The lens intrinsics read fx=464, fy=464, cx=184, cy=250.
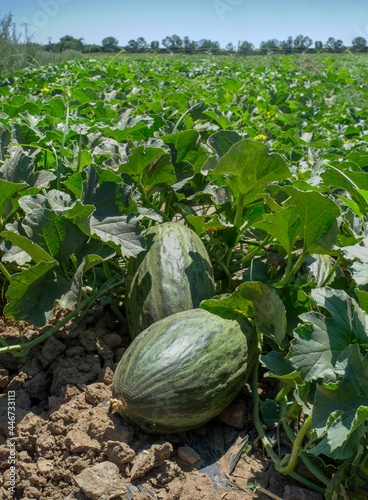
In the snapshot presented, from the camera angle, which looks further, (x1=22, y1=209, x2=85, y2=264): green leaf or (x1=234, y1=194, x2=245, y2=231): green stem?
(x1=234, y1=194, x2=245, y2=231): green stem

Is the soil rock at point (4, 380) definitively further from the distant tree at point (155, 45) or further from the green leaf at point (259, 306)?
the distant tree at point (155, 45)

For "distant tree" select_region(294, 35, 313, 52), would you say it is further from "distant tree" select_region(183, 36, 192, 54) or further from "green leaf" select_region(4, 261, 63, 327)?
"green leaf" select_region(4, 261, 63, 327)

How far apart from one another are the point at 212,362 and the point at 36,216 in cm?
87

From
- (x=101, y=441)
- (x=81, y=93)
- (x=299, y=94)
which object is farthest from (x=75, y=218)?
(x=299, y=94)

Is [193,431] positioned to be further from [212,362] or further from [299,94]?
[299,94]

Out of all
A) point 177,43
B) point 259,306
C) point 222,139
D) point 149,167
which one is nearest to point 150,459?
point 259,306

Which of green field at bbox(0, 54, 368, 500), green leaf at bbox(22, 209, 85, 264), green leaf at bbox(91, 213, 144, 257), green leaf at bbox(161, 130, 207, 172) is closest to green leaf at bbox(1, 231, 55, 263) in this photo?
green field at bbox(0, 54, 368, 500)

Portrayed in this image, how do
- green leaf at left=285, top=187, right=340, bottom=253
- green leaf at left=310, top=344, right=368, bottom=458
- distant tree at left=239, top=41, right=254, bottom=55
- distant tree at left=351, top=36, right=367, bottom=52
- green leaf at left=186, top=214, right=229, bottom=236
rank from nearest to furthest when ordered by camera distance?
green leaf at left=310, top=344, right=368, bottom=458, green leaf at left=285, top=187, right=340, bottom=253, green leaf at left=186, top=214, right=229, bottom=236, distant tree at left=239, top=41, right=254, bottom=55, distant tree at left=351, top=36, right=367, bottom=52

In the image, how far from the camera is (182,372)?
160 cm

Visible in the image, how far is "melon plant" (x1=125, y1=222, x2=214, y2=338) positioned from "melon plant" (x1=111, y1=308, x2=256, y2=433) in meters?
0.13

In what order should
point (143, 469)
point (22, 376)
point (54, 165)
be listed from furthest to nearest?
point (54, 165) < point (22, 376) < point (143, 469)

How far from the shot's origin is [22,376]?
1.91 meters

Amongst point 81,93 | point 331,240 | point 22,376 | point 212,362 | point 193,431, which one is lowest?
point 193,431

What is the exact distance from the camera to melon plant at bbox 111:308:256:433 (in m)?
1.58
